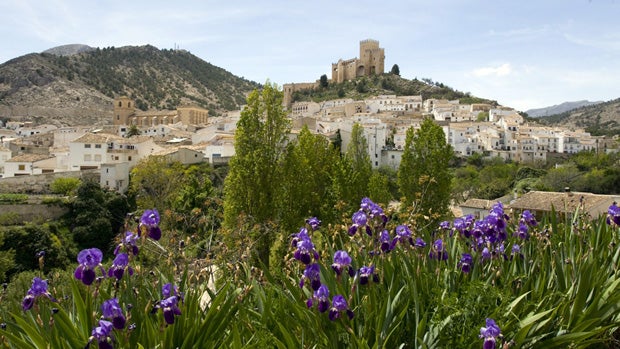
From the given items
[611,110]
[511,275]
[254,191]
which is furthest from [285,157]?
[611,110]

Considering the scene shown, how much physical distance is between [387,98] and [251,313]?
82.5 m

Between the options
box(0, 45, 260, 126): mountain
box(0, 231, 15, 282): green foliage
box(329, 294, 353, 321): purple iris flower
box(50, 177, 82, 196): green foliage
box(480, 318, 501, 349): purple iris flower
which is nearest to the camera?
box(480, 318, 501, 349): purple iris flower

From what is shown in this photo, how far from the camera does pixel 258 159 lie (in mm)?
12820

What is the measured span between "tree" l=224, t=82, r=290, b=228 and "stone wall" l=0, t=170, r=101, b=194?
24.4m

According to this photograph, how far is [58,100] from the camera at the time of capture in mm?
84750

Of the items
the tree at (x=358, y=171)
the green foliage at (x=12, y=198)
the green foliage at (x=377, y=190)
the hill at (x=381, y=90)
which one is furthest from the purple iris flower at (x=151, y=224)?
the hill at (x=381, y=90)

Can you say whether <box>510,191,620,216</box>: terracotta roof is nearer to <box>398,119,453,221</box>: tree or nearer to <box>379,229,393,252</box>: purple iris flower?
<box>398,119,453,221</box>: tree

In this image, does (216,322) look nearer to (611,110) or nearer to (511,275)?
(511,275)

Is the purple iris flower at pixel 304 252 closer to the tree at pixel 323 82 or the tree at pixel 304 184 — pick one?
the tree at pixel 304 184

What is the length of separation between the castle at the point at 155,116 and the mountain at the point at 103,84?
9.28 m

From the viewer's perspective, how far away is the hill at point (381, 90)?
9219cm

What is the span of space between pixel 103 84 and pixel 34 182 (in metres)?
69.2

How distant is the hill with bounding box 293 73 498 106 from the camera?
9219 cm

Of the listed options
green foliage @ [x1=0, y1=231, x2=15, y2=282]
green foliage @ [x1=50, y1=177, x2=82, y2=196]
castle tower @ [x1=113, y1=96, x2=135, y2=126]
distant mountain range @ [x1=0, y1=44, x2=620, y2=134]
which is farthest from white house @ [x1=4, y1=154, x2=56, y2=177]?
distant mountain range @ [x1=0, y1=44, x2=620, y2=134]
